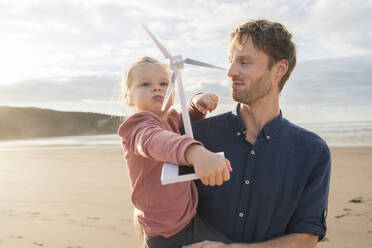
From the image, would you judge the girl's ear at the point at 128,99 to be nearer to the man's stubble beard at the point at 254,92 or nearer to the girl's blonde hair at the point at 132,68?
the girl's blonde hair at the point at 132,68


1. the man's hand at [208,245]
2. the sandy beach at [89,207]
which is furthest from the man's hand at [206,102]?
the sandy beach at [89,207]

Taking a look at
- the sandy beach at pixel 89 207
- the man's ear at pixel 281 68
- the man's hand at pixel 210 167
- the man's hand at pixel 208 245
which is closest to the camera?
the man's hand at pixel 210 167

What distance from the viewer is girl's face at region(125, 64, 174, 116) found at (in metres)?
2.39

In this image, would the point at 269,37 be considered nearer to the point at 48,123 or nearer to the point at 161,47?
the point at 161,47

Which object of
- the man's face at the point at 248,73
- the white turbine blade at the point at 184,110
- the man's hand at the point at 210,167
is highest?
the man's face at the point at 248,73

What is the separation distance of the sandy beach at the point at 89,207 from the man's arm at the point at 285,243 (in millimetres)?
3115

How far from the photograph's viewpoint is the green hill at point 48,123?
4300cm

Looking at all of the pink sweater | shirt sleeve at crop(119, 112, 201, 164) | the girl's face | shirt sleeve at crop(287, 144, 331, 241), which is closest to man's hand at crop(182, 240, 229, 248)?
the pink sweater

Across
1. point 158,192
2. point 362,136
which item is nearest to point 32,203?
point 158,192

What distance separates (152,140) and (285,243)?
1.19m

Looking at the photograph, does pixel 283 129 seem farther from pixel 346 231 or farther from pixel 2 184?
pixel 2 184

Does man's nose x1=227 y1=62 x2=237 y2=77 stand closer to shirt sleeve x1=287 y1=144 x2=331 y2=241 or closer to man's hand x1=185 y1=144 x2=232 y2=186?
shirt sleeve x1=287 y1=144 x2=331 y2=241

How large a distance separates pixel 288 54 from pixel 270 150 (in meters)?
0.88

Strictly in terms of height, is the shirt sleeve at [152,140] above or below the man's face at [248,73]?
below
